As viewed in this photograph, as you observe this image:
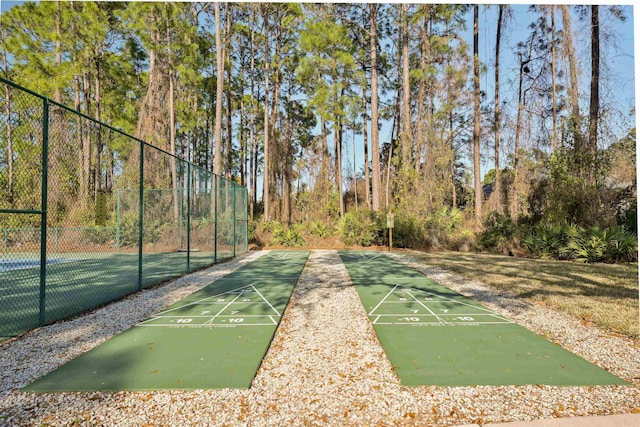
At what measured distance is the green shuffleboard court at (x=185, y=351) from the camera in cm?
239

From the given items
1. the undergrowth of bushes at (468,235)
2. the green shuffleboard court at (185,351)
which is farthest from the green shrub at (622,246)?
the green shuffleboard court at (185,351)

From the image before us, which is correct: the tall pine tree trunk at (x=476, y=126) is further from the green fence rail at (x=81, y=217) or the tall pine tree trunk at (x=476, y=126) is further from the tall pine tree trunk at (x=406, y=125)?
the green fence rail at (x=81, y=217)

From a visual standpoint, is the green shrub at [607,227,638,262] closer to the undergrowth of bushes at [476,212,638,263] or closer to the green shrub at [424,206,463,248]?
the undergrowth of bushes at [476,212,638,263]

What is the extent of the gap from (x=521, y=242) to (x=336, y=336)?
422 inches

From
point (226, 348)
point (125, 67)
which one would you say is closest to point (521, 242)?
point (226, 348)

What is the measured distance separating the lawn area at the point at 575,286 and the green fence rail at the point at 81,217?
20.8 feet

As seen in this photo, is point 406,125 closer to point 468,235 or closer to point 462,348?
point 468,235

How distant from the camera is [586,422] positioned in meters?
1.90

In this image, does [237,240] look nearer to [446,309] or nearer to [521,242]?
[446,309]

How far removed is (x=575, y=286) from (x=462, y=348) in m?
4.10

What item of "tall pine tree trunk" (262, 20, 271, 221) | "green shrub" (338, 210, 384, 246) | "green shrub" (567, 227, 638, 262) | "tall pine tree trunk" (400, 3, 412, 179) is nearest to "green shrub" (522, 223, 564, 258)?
"green shrub" (567, 227, 638, 262)

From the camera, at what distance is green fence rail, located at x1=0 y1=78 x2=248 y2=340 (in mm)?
3537

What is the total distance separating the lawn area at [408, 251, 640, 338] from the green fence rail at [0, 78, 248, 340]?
635cm

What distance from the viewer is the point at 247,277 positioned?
→ 22.4ft
